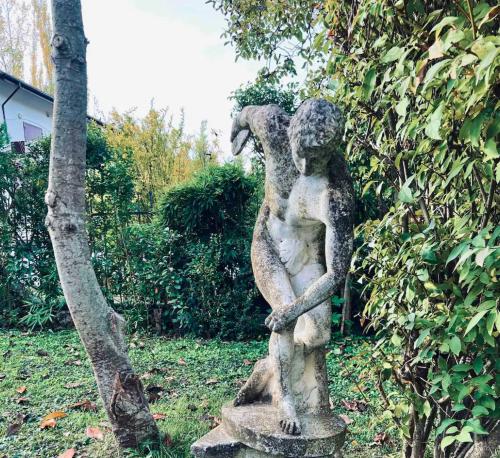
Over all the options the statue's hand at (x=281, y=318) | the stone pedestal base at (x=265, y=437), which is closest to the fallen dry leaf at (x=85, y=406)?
the stone pedestal base at (x=265, y=437)

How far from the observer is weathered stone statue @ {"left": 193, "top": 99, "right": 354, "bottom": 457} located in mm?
1776

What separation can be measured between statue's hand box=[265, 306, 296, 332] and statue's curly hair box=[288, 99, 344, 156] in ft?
2.04

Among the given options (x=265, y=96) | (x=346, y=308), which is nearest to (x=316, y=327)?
(x=346, y=308)

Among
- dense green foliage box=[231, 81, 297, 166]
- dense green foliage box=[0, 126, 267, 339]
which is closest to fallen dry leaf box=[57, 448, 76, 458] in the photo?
dense green foliage box=[0, 126, 267, 339]

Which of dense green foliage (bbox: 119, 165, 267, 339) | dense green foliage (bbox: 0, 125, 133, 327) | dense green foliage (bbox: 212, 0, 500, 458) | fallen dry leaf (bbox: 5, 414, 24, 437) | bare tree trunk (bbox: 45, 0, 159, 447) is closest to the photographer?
dense green foliage (bbox: 212, 0, 500, 458)

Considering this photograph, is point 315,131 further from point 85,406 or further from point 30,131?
point 30,131

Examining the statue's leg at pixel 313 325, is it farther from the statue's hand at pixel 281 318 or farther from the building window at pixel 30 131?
the building window at pixel 30 131

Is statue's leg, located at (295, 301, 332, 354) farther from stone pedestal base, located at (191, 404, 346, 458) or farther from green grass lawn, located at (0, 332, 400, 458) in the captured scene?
green grass lawn, located at (0, 332, 400, 458)

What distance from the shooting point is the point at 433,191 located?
203 cm

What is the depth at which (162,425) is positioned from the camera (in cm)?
304

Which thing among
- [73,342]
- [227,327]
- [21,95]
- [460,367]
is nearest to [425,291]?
[460,367]

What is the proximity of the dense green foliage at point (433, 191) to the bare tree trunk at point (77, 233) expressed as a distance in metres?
1.40

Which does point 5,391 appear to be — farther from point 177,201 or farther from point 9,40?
point 9,40

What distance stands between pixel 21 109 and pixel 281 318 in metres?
14.1
